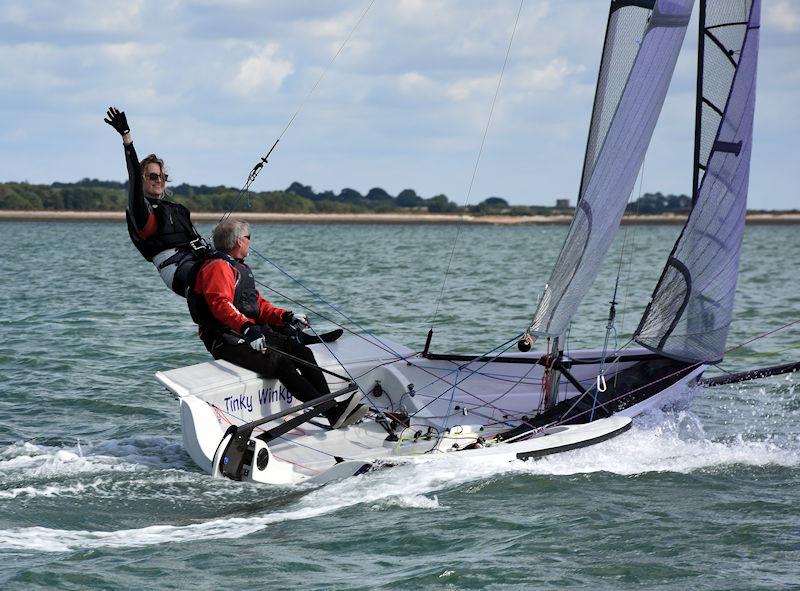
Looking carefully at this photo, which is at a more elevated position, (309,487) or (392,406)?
(392,406)

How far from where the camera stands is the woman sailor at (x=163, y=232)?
5.93 m

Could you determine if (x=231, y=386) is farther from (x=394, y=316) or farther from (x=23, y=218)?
(x=23, y=218)

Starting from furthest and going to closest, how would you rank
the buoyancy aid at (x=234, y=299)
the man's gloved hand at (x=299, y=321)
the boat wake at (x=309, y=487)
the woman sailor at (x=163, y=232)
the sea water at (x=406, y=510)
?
1. the man's gloved hand at (x=299, y=321)
2. the woman sailor at (x=163, y=232)
3. the buoyancy aid at (x=234, y=299)
4. the boat wake at (x=309, y=487)
5. the sea water at (x=406, y=510)

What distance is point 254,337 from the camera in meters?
5.57

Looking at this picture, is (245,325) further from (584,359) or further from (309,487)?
(584,359)

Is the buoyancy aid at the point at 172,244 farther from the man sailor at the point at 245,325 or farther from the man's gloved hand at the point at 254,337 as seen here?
the man's gloved hand at the point at 254,337

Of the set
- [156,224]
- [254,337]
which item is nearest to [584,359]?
[254,337]

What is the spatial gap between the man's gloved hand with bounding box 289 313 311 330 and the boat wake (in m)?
0.96

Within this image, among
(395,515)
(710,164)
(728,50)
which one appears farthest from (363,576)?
(728,50)

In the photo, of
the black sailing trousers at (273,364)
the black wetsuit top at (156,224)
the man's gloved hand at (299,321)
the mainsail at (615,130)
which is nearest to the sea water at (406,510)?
the man's gloved hand at (299,321)

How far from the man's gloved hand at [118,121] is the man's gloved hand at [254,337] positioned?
1.16 m

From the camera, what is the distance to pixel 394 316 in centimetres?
1292

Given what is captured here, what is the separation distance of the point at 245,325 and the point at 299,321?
612mm

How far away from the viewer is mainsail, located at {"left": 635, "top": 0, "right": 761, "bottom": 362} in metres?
6.12
